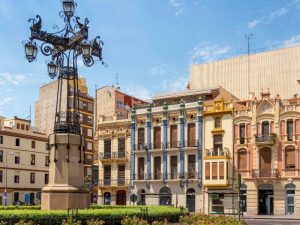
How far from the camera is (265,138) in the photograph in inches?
2163

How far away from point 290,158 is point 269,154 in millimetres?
2264

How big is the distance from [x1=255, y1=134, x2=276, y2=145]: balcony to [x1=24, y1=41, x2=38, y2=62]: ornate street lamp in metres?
35.0

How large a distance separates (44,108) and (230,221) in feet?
239

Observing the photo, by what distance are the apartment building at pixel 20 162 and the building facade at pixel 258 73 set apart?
85.8ft

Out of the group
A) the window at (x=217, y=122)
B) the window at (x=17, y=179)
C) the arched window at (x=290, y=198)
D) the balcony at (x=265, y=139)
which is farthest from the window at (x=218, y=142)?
the window at (x=17, y=179)

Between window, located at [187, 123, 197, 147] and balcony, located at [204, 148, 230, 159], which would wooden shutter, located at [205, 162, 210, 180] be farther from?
window, located at [187, 123, 197, 147]

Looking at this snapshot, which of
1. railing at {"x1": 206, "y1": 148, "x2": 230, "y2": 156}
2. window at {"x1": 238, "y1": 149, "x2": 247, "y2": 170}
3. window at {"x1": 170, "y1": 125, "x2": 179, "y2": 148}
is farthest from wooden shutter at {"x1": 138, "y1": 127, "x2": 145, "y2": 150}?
window at {"x1": 238, "y1": 149, "x2": 247, "y2": 170}

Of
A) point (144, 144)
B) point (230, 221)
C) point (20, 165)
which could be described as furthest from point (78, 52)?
point (20, 165)

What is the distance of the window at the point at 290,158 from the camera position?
53.8 m

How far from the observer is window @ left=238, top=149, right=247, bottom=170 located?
186 ft

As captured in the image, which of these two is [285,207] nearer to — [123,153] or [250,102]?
[250,102]

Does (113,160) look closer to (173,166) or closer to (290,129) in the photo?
(173,166)

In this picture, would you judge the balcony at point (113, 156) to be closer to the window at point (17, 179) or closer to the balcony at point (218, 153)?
the balcony at point (218, 153)

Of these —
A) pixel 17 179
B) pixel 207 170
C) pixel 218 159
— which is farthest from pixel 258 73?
pixel 17 179
